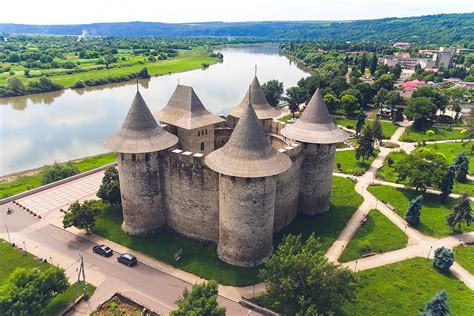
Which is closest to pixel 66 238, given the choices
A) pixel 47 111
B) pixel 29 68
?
pixel 47 111

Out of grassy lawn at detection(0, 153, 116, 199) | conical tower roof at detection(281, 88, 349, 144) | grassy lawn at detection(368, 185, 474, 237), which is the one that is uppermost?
conical tower roof at detection(281, 88, 349, 144)

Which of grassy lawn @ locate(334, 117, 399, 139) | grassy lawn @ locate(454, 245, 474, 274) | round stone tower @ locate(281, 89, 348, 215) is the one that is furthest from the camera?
grassy lawn @ locate(334, 117, 399, 139)

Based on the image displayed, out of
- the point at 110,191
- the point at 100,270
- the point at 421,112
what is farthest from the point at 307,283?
the point at 421,112

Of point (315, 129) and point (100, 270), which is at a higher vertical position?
point (315, 129)

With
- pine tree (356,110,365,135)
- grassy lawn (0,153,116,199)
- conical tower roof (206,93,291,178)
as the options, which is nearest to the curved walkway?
conical tower roof (206,93,291,178)

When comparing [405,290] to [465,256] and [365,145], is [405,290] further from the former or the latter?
[365,145]

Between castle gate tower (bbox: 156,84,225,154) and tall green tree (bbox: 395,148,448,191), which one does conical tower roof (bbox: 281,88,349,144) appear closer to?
castle gate tower (bbox: 156,84,225,154)
